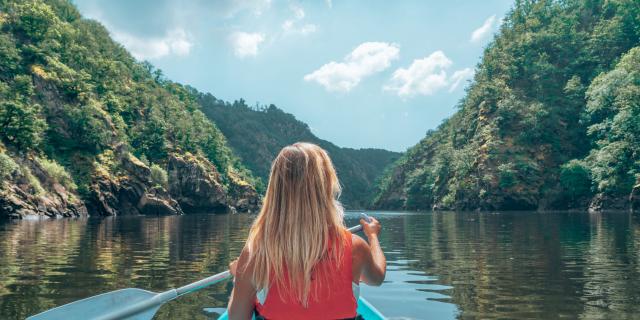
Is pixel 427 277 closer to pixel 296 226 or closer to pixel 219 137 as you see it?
pixel 296 226

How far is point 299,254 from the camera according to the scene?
3207mm

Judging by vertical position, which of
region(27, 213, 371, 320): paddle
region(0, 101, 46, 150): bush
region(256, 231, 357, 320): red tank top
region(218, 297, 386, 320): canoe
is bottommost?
region(218, 297, 386, 320): canoe

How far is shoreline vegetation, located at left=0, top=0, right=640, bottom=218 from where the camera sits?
4856cm

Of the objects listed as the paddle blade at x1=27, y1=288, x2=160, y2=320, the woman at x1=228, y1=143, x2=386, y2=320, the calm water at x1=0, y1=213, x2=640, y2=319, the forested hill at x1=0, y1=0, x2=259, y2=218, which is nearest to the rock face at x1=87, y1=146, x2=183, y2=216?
the forested hill at x1=0, y1=0, x2=259, y2=218

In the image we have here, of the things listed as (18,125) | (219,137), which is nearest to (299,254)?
(18,125)

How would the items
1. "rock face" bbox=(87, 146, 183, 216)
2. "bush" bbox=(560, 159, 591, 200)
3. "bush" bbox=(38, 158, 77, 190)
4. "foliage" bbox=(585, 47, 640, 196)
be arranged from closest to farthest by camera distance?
1. "bush" bbox=(38, 158, 77, 190)
2. "foliage" bbox=(585, 47, 640, 196)
3. "rock face" bbox=(87, 146, 183, 216)
4. "bush" bbox=(560, 159, 591, 200)

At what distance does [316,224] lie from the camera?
3250mm

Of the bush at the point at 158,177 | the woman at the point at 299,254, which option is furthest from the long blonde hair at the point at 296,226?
the bush at the point at 158,177

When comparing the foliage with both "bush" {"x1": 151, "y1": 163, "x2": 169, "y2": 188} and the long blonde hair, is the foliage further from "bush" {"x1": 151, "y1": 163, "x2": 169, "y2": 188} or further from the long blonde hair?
the long blonde hair

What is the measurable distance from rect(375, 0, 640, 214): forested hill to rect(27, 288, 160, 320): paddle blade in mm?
52627

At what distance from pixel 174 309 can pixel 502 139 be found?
6993 centimetres

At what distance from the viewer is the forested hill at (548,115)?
55.3 m

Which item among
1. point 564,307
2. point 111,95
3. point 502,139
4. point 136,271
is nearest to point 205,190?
point 111,95

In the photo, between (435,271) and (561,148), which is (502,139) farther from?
(435,271)
